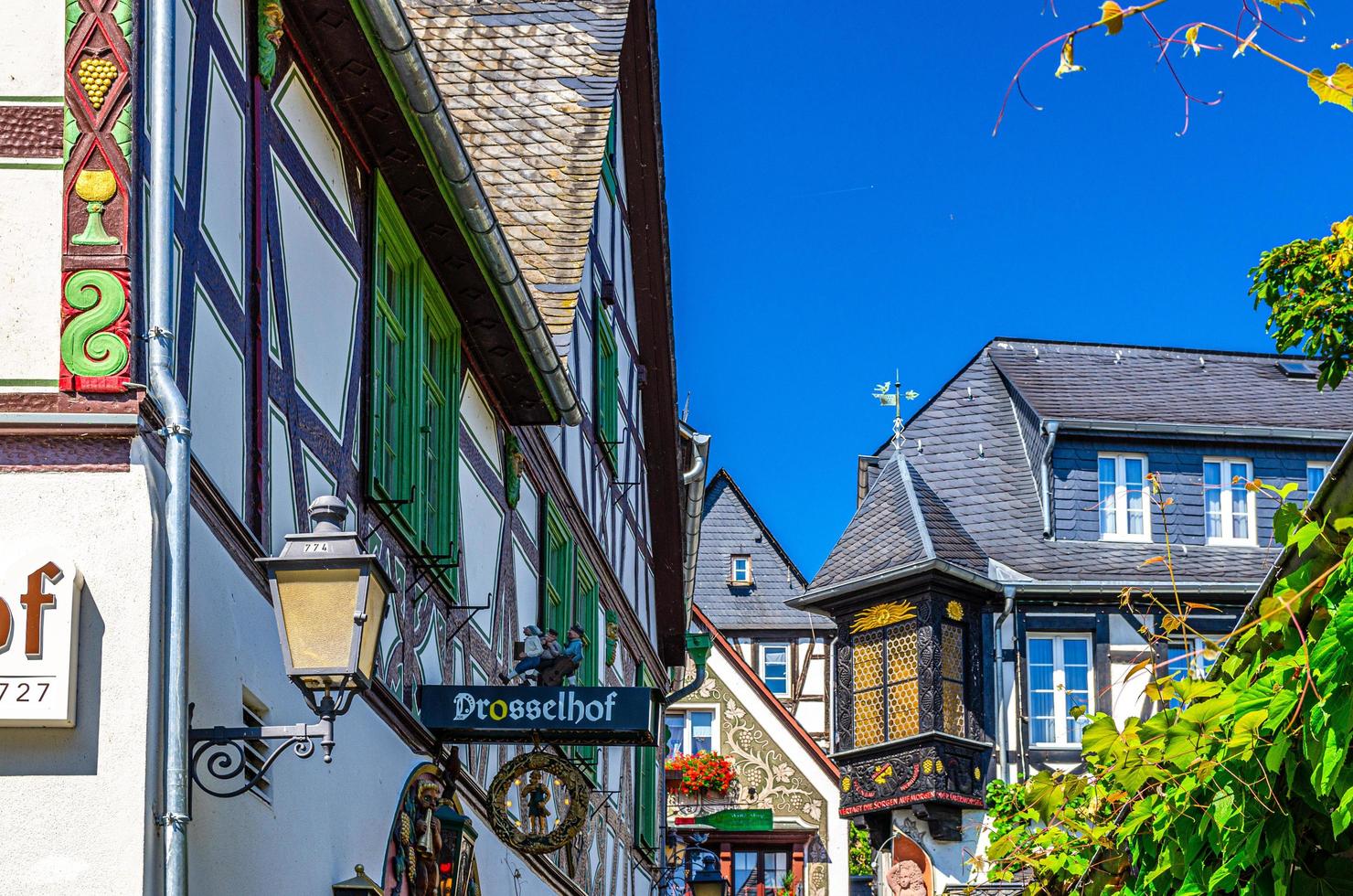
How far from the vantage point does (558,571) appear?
1452 centimetres

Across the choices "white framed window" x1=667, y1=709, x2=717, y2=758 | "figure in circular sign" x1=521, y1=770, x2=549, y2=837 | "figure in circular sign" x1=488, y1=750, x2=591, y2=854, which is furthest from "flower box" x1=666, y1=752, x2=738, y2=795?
"figure in circular sign" x1=488, y1=750, x2=591, y2=854

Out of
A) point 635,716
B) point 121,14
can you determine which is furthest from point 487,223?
point 121,14

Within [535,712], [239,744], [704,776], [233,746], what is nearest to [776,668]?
[704,776]

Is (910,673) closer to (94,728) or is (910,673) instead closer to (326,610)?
(326,610)

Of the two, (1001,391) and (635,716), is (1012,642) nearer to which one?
(1001,391)

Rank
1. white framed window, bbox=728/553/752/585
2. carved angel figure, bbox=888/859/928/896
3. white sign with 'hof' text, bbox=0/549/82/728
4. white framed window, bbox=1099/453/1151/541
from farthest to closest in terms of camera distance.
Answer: white framed window, bbox=728/553/752/585 < white framed window, bbox=1099/453/1151/541 < carved angel figure, bbox=888/859/928/896 < white sign with 'hof' text, bbox=0/549/82/728

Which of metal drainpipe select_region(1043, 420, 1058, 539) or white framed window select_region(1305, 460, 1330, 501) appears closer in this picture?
metal drainpipe select_region(1043, 420, 1058, 539)

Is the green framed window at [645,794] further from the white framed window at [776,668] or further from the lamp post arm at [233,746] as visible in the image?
the white framed window at [776,668]

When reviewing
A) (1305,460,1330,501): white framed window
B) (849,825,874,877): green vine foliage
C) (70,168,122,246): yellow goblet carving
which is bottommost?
(849,825,874,877): green vine foliage

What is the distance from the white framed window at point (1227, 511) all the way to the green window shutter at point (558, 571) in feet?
56.2

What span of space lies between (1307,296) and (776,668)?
2625 centimetres

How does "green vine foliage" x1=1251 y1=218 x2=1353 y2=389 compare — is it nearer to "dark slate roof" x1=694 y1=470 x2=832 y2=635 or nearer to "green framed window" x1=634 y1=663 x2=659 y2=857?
"green framed window" x1=634 y1=663 x2=659 y2=857

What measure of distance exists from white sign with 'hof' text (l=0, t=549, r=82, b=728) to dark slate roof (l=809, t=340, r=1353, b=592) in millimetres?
23241

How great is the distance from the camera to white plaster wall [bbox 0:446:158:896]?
5363mm
